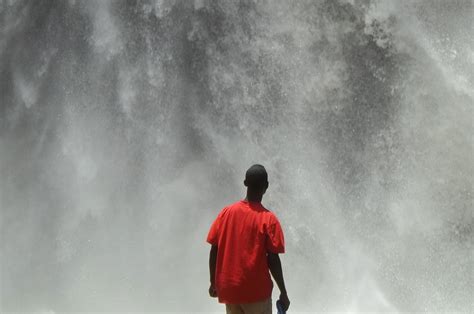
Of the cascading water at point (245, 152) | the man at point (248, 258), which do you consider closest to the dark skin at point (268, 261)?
the man at point (248, 258)

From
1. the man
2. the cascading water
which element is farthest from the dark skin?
the cascading water

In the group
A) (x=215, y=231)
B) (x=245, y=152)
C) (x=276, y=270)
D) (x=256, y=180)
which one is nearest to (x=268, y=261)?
(x=276, y=270)

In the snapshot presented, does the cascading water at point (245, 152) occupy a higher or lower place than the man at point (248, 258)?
higher

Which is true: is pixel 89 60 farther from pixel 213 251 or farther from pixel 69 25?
pixel 213 251

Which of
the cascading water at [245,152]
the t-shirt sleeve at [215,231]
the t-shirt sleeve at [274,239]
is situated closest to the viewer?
the t-shirt sleeve at [274,239]

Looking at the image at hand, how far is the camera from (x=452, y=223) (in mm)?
8469

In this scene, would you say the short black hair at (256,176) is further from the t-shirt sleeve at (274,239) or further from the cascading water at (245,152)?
the cascading water at (245,152)

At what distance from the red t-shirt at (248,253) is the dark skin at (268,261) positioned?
37 mm

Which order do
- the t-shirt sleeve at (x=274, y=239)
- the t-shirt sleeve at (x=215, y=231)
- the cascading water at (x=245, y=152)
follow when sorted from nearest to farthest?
the t-shirt sleeve at (x=274, y=239)
the t-shirt sleeve at (x=215, y=231)
the cascading water at (x=245, y=152)

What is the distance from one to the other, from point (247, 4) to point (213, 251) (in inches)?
291

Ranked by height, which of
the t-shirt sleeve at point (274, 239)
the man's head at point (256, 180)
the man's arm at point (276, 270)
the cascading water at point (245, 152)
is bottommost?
the man's arm at point (276, 270)

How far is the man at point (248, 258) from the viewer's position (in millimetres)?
3076

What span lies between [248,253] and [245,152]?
6.29 meters

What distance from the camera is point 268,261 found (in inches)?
123
